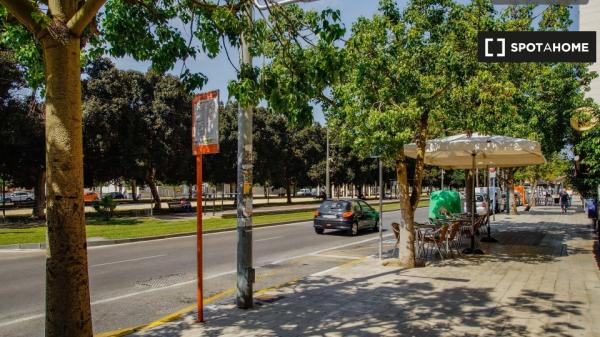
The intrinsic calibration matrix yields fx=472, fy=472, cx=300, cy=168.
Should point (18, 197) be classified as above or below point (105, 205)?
below

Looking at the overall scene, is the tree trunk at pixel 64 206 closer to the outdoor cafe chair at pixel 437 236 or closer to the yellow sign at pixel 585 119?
the yellow sign at pixel 585 119

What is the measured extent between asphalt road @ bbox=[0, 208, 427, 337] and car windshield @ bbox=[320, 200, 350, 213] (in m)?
1.53

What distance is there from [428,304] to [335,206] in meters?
12.2

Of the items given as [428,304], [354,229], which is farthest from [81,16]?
[354,229]

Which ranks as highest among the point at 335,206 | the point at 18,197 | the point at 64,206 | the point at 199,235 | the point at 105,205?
the point at 64,206

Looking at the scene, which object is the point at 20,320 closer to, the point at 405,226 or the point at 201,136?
the point at 201,136

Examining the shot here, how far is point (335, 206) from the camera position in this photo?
63.3ft

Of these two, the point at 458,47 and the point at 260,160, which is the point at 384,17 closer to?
the point at 458,47

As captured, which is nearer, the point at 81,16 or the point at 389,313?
the point at 81,16

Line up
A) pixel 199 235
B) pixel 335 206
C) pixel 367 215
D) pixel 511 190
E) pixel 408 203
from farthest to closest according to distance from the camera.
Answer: pixel 511 190 → pixel 367 215 → pixel 335 206 → pixel 408 203 → pixel 199 235

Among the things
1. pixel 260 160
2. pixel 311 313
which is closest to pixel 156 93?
pixel 260 160

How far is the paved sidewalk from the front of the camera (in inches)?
233

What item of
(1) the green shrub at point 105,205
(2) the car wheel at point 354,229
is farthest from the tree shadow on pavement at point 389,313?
(1) the green shrub at point 105,205

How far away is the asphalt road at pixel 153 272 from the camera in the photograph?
7.05 metres
